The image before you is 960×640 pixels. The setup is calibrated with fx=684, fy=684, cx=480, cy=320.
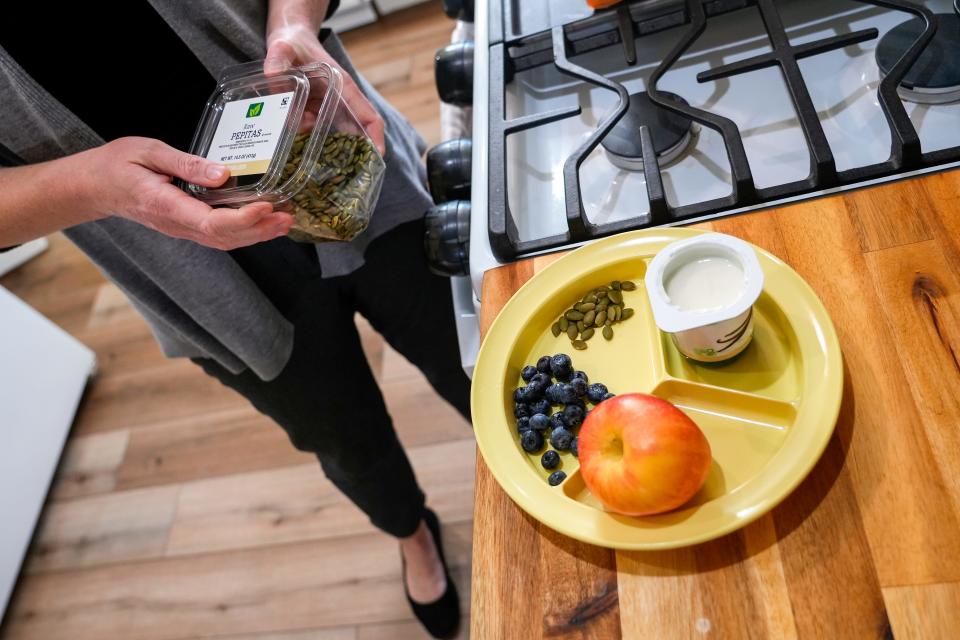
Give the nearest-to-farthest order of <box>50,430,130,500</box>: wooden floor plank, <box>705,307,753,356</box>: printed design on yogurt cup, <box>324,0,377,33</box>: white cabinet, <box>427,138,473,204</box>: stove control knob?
<box>705,307,753,356</box>: printed design on yogurt cup → <box>427,138,473,204</box>: stove control knob → <box>50,430,130,500</box>: wooden floor plank → <box>324,0,377,33</box>: white cabinet

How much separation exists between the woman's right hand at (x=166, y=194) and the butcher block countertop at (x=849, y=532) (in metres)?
0.35

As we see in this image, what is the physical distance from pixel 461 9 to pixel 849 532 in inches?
44.4

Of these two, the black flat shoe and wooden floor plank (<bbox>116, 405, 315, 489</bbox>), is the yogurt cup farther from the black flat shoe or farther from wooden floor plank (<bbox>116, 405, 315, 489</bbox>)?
wooden floor plank (<bbox>116, 405, 315, 489</bbox>)

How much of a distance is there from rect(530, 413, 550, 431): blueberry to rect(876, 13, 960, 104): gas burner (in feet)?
1.84

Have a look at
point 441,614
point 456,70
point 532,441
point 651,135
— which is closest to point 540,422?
point 532,441

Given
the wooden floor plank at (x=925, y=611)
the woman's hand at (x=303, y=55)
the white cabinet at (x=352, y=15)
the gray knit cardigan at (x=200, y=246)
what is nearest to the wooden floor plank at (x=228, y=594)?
the gray knit cardigan at (x=200, y=246)

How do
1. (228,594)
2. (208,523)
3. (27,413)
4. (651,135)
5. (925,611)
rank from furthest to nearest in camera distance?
(27,413), (208,523), (228,594), (651,135), (925,611)

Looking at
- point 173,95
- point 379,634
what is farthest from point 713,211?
point 379,634

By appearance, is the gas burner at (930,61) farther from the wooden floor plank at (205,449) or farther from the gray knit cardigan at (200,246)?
the wooden floor plank at (205,449)

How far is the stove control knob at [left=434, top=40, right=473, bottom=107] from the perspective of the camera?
1090mm

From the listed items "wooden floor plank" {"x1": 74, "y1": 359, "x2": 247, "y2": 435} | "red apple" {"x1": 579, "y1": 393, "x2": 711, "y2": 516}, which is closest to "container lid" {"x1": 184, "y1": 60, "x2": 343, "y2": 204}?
"red apple" {"x1": 579, "y1": 393, "x2": 711, "y2": 516}

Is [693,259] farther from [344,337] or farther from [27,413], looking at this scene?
[27,413]

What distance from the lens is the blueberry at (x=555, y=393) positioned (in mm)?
680

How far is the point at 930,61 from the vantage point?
2.51 ft
